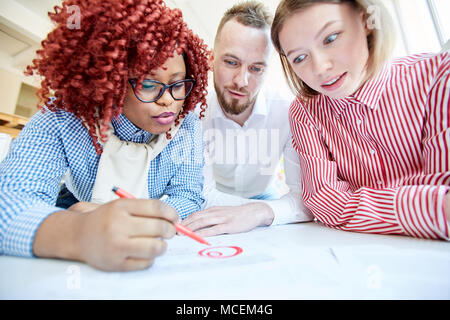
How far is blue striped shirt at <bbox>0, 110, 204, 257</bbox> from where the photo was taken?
0.46m

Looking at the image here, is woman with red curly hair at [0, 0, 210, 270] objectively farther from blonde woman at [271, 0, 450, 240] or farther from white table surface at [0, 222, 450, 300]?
blonde woman at [271, 0, 450, 240]

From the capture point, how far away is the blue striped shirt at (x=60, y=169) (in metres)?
0.46

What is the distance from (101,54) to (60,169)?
1.02 feet

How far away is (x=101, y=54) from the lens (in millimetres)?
664

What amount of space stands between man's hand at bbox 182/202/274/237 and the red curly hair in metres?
0.33

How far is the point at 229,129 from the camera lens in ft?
4.77

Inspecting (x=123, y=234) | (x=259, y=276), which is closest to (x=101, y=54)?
(x=123, y=234)

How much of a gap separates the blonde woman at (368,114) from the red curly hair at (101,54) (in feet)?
1.23

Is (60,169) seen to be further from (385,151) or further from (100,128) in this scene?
(385,151)

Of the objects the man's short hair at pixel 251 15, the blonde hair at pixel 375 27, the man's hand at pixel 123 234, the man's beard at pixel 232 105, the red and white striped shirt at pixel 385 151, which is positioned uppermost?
the man's short hair at pixel 251 15

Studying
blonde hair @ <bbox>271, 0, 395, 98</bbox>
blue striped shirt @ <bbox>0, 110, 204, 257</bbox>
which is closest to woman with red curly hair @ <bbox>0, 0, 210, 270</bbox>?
blue striped shirt @ <bbox>0, 110, 204, 257</bbox>

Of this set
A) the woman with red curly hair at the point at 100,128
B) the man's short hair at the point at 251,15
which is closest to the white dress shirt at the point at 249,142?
the man's short hair at the point at 251,15

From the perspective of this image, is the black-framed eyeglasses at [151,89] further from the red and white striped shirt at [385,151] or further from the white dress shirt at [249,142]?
the white dress shirt at [249,142]

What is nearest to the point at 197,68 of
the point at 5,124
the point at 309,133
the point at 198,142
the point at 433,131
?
the point at 198,142
